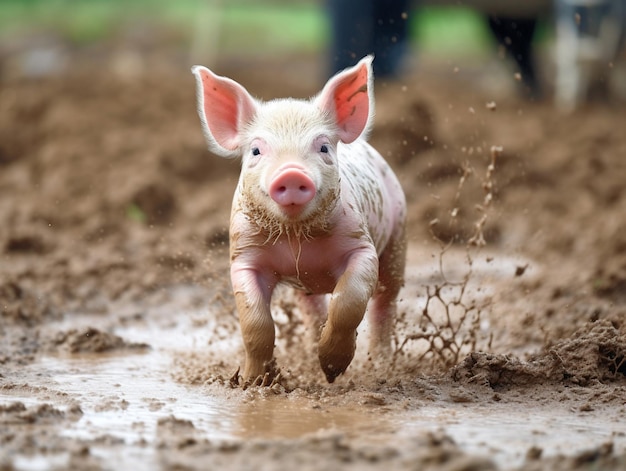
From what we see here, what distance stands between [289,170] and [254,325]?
75 cm

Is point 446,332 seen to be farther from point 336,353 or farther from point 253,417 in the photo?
point 253,417

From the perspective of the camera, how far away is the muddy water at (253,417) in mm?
3918

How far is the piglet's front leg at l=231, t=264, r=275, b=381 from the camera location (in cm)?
488

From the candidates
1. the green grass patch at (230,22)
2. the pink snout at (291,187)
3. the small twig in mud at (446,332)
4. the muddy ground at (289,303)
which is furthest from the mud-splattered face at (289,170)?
the green grass patch at (230,22)

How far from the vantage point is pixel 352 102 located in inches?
204

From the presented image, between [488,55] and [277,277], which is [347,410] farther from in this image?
[488,55]

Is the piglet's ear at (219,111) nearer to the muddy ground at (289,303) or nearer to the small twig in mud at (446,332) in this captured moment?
the muddy ground at (289,303)

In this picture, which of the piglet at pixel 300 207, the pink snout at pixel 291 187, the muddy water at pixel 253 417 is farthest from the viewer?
the piglet at pixel 300 207

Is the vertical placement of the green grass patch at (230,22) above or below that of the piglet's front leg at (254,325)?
above

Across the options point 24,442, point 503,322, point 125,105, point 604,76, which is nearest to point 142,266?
point 503,322

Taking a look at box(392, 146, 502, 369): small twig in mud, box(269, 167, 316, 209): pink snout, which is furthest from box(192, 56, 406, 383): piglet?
box(392, 146, 502, 369): small twig in mud

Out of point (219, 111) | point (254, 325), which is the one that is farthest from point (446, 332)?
point (219, 111)

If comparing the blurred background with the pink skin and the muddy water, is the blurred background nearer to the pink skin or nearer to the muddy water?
the muddy water

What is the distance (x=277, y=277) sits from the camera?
5.12 m
